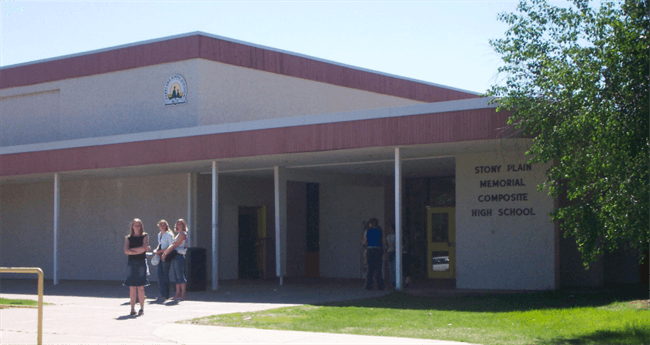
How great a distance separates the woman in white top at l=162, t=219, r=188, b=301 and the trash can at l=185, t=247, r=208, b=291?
5.30 ft

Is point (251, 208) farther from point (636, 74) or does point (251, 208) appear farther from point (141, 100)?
point (636, 74)

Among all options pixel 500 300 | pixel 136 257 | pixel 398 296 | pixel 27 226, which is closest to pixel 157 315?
pixel 136 257

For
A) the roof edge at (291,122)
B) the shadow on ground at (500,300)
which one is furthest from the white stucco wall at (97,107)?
the shadow on ground at (500,300)

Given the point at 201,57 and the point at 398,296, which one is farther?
the point at 201,57

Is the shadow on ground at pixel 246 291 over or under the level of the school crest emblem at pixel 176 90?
under

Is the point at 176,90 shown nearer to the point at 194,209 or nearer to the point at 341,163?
the point at 194,209

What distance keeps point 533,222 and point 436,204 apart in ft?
22.7

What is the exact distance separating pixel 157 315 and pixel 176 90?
11108mm

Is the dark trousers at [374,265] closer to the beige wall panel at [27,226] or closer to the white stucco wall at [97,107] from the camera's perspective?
the white stucco wall at [97,107]

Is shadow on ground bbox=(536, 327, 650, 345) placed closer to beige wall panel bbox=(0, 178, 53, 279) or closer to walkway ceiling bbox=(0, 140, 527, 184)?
walkway ceiling bbox=(0, 140, 527, 184)

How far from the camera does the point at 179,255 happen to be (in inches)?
628

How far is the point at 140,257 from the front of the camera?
1343cm

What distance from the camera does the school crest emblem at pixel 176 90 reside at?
22750mm

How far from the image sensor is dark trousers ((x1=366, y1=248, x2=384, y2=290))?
17.5 m
